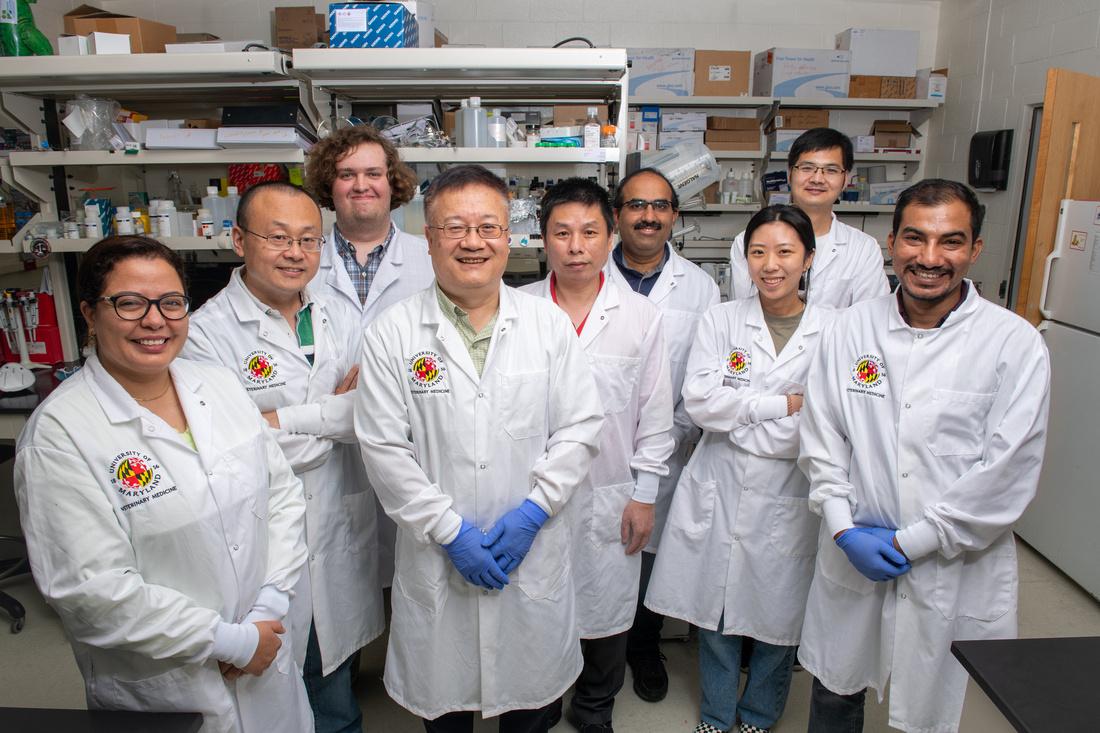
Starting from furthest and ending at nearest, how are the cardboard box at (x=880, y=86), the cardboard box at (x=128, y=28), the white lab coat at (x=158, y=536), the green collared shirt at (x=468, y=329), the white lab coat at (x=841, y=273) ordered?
the cardboard box at (x=880, y=86), the cardboard box at (x=128, y=28), the white lab coat at (x=841, y=273), the green collared shirt at (x=468, y=329), the white lab coat at (x=158, y=536)

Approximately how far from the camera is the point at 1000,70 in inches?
158

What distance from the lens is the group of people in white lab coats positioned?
1215 mm

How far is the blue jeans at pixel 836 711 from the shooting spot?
171cm

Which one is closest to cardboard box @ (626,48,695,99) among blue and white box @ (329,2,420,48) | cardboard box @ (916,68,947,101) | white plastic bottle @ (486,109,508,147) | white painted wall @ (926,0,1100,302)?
cardboard box @ (916,68,947,101)

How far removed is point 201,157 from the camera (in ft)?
8.49

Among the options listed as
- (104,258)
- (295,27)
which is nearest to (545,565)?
(104,258)

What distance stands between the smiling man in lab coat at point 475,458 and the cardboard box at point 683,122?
3.24 metres

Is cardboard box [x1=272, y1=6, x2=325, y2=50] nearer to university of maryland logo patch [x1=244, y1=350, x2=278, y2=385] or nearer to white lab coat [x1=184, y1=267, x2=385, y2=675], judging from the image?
white lab coat [x1=184, y1=267, x2=385, y2=675]

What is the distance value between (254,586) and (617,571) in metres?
0.93

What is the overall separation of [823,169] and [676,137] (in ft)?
7.67

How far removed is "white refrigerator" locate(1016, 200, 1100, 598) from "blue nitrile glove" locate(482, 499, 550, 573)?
2501 millimetres

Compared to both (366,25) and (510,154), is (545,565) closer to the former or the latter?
(510,154)

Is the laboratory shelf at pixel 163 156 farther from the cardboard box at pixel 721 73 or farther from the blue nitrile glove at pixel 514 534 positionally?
the cardboard box at pixel 721 73

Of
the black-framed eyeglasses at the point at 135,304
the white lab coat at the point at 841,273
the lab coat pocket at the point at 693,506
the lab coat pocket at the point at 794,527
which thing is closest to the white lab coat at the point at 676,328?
the lab coat pocket at the point at 693,506
